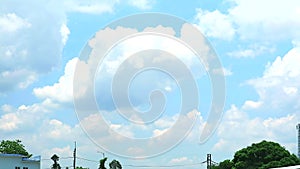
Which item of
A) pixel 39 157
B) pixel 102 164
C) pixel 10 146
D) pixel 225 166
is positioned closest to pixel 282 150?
pixel 225 166

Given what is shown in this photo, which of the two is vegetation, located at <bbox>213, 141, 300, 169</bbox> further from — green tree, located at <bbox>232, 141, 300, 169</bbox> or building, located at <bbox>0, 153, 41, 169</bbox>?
building, located at <bbox>0, 153, 41, 169</bbox>

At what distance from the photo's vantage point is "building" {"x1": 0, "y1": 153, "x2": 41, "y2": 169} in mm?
42219

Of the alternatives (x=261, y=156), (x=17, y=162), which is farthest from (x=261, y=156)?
(x=17, y=162)

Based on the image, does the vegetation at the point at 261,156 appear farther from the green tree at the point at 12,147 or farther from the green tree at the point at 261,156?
the green tree at the point at 12,147

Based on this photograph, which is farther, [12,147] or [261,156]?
[12,147]

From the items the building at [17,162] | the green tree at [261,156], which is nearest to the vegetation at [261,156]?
the green tree at [261,156]

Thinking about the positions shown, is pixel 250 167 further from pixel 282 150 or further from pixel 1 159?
pixel 1 159

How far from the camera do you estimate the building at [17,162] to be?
42219 millimetres

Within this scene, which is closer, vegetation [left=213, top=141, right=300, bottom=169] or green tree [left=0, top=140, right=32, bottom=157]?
vegetation [left=213, top=141, right=300, bottom=169]

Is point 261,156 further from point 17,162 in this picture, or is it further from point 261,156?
point 17,162

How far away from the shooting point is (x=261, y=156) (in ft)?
147

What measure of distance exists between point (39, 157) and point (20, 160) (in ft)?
6.75

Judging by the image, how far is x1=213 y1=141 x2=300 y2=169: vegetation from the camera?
44375mm

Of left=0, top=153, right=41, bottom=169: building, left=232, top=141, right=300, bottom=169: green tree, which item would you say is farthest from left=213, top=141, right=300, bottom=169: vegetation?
left=0, top=153, right=41, bottom=169: building
